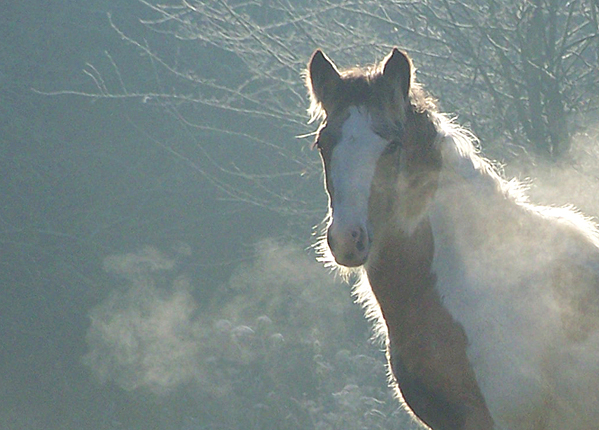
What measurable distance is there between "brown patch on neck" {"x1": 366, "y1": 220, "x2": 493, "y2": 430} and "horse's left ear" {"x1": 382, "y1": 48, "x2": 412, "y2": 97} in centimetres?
55

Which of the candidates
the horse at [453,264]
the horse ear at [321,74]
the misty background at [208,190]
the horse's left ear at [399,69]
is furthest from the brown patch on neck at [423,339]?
the misty background at [208,190]

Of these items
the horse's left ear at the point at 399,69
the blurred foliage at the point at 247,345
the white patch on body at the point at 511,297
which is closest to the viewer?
the white patch on body at the point at 511,297

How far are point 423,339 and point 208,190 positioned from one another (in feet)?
42.0

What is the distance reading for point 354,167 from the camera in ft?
10.7

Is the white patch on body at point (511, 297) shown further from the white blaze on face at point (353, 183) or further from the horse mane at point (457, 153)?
the white blaze on face at point (353, 183)

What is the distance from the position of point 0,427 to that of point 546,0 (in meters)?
8.87

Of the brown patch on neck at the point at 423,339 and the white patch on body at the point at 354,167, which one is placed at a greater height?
the white patch on body at the point at 354,167

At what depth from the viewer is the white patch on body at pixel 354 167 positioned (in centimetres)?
321

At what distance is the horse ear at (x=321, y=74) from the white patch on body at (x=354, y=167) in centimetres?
30

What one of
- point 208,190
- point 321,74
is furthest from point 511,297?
point 208,190

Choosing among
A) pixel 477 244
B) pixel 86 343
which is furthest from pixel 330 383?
pixel 477 244

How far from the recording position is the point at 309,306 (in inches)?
543

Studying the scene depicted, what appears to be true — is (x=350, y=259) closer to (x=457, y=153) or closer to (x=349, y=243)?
(x=349, y=243)

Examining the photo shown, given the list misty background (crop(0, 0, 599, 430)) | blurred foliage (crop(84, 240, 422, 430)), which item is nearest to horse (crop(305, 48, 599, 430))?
misty background (crop(0, 0, 599, 430))
